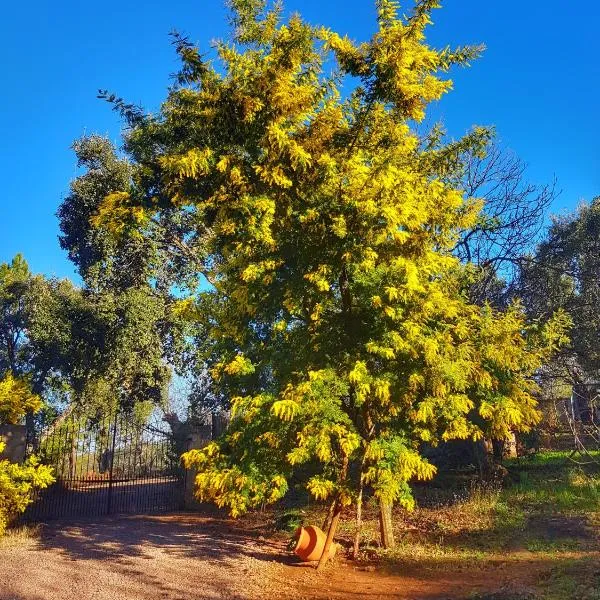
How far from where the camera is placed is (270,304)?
24.1 feet

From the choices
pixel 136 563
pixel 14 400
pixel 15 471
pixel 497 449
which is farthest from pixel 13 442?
pixel 497 449

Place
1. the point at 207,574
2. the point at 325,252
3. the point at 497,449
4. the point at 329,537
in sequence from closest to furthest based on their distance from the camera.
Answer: the point at 325,252 < the point at 207,574 < the point at 329,537 < the point at 497,449

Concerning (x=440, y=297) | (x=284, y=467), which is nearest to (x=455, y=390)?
(x=440, y=297)

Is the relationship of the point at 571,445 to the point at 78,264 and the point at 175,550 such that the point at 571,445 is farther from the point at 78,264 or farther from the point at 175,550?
the point at 78,264

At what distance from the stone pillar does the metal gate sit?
8.77 ft

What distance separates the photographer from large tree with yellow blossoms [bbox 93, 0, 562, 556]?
6.61 m

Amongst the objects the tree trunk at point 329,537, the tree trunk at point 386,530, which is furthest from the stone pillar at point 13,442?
the tree trunk at point 386,530

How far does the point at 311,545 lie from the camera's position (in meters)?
8.47

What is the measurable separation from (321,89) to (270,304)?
9.31 ft

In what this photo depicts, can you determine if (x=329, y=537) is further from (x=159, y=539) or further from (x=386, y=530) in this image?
(x=159, y=539)

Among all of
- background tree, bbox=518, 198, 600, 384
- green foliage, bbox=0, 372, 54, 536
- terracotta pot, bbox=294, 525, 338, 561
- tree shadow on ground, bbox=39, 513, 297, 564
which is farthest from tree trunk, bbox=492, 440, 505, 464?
green foliage, bbox=0, 372, 54, 536

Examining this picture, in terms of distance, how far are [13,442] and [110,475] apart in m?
3.63

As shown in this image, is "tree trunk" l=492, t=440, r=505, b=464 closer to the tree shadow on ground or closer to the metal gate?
the tree shadow on ground

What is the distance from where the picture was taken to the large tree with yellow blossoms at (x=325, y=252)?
21.7 feet
